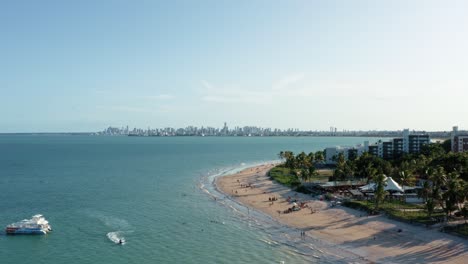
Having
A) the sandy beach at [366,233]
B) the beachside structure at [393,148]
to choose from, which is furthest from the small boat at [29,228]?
the beachside structure at [393,148]

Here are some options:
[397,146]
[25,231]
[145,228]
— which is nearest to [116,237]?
[145,228]

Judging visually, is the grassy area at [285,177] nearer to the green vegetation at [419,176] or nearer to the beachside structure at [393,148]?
the green vegetation at [419,176]

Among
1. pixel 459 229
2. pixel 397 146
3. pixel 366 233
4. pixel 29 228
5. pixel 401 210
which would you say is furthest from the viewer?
pixel 397 146

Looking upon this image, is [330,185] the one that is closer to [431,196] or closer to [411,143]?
[431,196]

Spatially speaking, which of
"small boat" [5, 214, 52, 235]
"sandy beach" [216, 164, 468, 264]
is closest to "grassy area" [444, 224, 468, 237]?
"sandy beach" [216, 164, 468, 264]

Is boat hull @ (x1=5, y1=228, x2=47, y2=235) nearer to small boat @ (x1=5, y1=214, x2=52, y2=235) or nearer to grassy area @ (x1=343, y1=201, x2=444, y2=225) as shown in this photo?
small boat @ (x1=5, y1=214, x2=52, y2=235)

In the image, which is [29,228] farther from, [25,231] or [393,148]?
[393,148]
